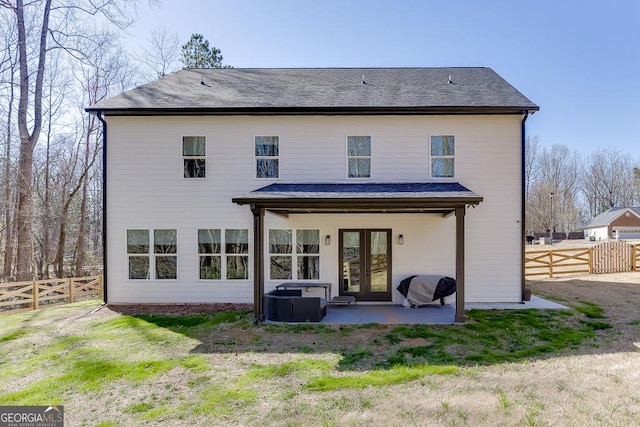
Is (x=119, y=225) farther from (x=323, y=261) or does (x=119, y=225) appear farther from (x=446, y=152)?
(x=446, y=152)

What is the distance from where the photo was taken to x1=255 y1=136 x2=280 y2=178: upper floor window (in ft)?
34.4

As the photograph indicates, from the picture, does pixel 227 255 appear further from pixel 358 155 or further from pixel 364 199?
pixel 358 155

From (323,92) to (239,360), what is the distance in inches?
328

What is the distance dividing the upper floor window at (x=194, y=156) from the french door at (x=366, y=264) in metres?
4.57

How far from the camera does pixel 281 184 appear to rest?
1021 cm

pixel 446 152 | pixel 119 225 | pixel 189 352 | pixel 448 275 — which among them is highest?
pixel 446 152

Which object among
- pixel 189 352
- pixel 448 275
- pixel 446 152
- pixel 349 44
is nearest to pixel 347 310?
pixel 448 275

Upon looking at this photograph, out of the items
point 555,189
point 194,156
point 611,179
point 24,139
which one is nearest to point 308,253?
point 194,156

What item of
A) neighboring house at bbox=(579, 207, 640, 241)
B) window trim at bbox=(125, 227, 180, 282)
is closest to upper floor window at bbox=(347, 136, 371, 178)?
window trim at bbox=(125, 227, 180, 282)

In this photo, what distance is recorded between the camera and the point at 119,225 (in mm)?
10453

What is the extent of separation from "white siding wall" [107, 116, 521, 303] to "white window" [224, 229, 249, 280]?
0.20 metres

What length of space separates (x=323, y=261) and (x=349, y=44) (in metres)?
10.4

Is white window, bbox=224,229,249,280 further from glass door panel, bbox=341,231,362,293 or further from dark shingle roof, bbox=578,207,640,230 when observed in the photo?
dark shingle roof, bbox=578,207,640,230

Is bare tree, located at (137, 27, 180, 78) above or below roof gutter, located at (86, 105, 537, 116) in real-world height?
above
